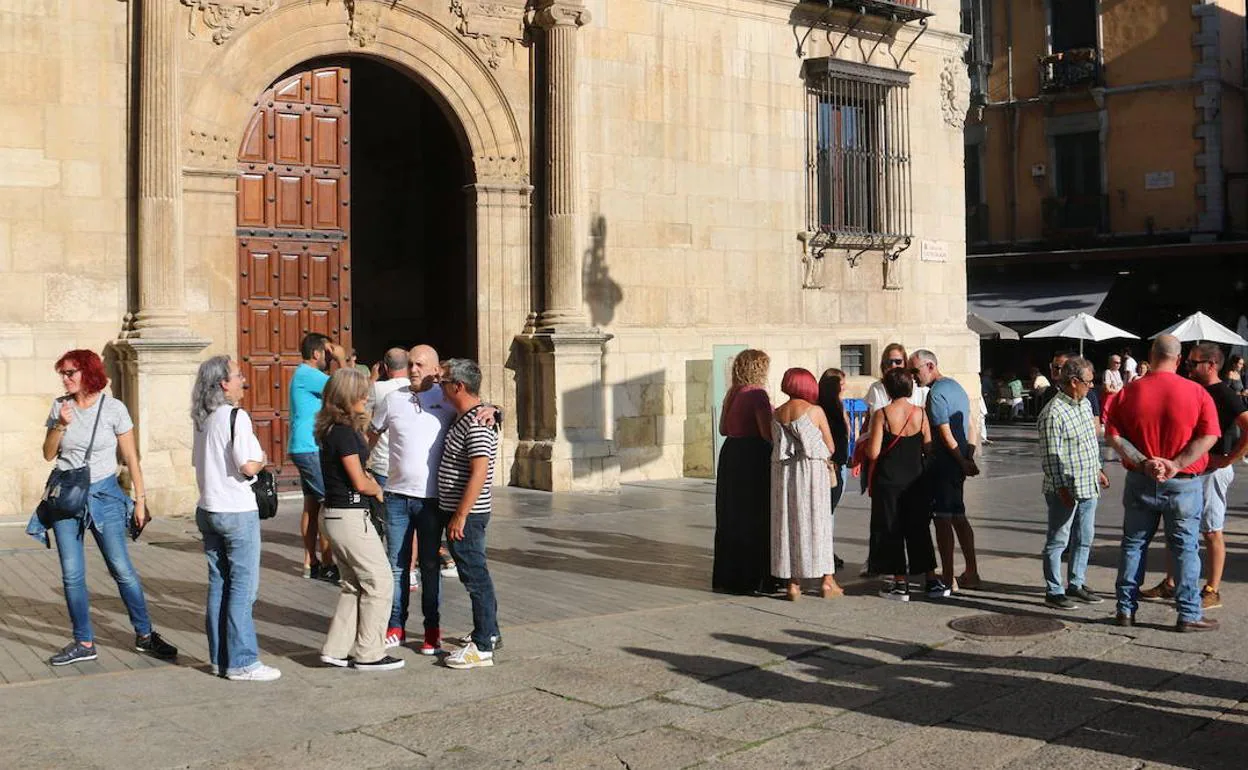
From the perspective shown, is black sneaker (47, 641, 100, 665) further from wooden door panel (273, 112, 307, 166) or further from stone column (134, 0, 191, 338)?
wooden door panel (273, 112, 307, 166)

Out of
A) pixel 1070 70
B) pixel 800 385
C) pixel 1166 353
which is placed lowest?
pixel 800 385

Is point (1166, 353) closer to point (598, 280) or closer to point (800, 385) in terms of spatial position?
point (800, 385)

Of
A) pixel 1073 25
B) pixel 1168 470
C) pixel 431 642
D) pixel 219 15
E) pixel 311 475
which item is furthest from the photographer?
pixel 1073 25

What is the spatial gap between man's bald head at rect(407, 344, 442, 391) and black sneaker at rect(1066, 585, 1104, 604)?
429cm

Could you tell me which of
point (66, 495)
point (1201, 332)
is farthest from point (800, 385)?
point (1201, 332)

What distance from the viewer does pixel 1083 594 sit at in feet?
30.2

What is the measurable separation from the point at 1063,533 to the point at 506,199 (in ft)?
28.6

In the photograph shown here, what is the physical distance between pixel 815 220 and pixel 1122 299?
16246mm

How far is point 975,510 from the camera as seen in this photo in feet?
48.0

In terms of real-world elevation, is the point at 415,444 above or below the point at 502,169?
below

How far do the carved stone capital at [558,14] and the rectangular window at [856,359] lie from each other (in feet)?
19.8

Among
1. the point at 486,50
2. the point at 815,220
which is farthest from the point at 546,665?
the point at 815,220

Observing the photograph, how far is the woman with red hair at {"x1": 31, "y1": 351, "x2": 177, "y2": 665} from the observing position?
7352 millimetres

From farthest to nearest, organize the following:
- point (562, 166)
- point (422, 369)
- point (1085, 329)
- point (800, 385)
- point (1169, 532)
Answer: point (1085, 329)
point (562, 166)
point (800, 385)
point (1169, 532)
point (422, 369)
